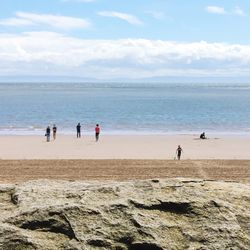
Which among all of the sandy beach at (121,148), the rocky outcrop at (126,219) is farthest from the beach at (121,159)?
the rocky outcrop at (126,219)

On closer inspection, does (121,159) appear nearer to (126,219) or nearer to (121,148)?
(121,148)

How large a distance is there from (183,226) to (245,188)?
1103mm

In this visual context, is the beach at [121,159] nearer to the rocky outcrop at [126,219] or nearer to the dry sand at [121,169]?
the dry sand at [121,169]

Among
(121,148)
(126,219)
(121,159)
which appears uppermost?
(126,219)

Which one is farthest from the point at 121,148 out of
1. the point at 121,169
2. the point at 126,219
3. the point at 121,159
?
the point at 126,219

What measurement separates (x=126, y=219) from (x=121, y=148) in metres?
28.3

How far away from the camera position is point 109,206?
509cm

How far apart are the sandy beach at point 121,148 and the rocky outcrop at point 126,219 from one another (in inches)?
901

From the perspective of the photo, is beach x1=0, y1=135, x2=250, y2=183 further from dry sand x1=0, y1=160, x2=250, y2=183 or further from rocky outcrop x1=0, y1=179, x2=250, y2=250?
rocky outcrop x1=0, y1=179, x2=250, y2=250

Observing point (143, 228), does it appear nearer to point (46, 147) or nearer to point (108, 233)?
point (108, 233)

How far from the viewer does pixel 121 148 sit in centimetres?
3328

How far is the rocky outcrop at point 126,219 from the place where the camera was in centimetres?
485

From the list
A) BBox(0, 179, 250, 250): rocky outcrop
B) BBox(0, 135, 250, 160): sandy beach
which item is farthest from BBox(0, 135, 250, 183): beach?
BBox(0, 179, 250, 250): rocky outcrop

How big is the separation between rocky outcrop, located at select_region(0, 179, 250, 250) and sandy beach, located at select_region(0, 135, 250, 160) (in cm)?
2289
